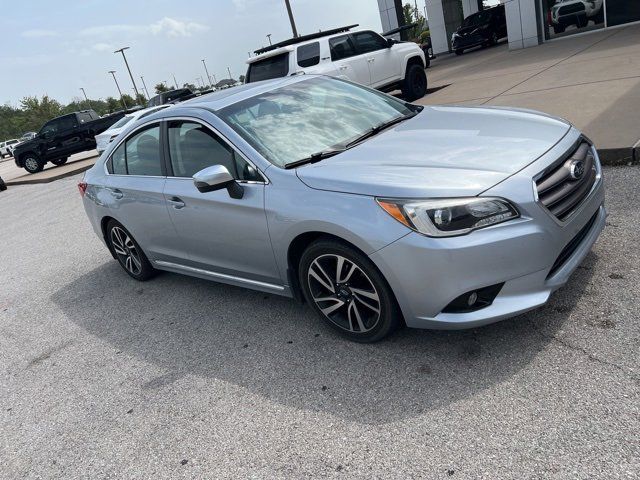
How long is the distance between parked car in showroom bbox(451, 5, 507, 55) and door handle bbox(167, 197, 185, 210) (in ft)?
71.5

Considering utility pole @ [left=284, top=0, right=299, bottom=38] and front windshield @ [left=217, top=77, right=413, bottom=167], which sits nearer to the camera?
front windshield @ [left=217, top=77, right=413, bottom=167]

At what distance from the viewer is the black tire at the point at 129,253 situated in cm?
516

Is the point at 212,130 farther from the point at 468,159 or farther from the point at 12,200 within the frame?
the point at 12,200

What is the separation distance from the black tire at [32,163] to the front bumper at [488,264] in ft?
72.0

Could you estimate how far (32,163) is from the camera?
2142cm

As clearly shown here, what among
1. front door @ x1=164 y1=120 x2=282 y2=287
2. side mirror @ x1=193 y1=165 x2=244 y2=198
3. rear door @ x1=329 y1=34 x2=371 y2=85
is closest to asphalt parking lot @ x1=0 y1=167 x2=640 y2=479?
front door @ x1=164 y1=120 x2=282 y2=287

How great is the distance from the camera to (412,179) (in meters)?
2.90

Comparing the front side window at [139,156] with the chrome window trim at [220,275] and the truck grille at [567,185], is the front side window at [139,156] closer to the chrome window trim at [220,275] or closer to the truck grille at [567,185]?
the chrome window trim at [220,275]

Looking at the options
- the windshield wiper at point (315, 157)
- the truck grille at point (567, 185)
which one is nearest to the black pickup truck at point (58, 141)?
the windshield wiper at point (315, 157)

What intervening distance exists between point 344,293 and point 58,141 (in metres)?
21.2

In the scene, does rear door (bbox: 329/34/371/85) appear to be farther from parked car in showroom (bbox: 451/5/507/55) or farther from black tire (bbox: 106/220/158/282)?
parked car in showroom (bbox: 451/5/507/55)

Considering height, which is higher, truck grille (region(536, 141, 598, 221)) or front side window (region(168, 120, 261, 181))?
front side window (region(168, 120, 261, 181))

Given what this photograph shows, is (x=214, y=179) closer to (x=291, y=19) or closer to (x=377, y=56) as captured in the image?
(x=377, y=56)

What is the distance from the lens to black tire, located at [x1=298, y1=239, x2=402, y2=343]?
9.98ft
